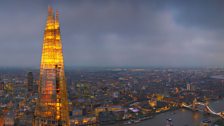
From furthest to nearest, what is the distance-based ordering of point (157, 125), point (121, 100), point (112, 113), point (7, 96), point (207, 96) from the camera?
point (207, 96), point (121, 100), point (7, 96), point (112, 113), point (157, 125)

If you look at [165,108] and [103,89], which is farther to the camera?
[103,89]

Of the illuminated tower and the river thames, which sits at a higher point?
the illuminated tower

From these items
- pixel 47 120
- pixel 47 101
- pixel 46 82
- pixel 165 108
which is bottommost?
pixel 165 108

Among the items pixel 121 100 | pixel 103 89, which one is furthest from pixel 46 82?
pixel 103 89

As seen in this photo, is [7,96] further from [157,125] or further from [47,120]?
[47,120]

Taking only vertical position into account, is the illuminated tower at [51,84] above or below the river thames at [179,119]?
above

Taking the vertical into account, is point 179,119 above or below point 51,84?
below

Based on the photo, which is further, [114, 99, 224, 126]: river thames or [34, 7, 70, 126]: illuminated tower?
[114, 99, 224, 126]: river thames

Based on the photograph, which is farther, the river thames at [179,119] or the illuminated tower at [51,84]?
the river thames at [179,119]
